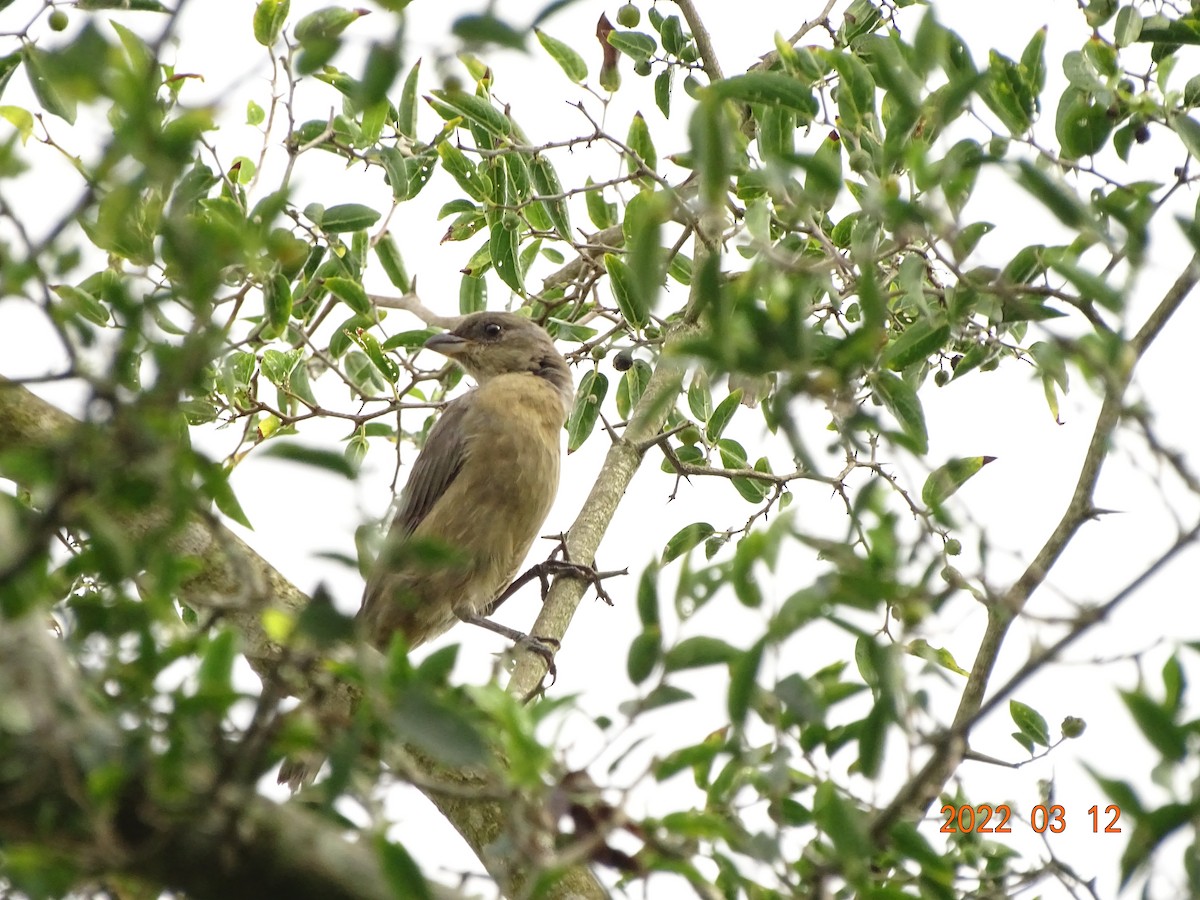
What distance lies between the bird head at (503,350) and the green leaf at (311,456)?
198 inches

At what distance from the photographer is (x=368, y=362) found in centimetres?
546

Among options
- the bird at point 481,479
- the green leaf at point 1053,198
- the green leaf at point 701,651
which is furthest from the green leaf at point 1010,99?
the bird at point 481,479

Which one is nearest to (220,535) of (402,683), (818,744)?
(402,683)

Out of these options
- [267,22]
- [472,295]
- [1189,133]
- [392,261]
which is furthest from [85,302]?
[1189,133]

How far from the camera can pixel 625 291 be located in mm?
4965

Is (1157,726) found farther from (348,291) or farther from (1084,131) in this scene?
(348,291)

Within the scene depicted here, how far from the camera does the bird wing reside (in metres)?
6.81

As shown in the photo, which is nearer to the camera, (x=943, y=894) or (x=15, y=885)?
(x=15, y=885)

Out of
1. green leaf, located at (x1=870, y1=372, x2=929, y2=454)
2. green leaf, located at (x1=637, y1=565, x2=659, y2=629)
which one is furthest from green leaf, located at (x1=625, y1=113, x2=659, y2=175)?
green leaf, located at (x1=637, y1=565, x2=659, y2=629)

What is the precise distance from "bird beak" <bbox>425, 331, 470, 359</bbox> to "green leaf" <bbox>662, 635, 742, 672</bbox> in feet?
15.5

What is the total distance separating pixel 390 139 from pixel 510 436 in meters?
1.97

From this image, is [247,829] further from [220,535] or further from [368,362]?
[368,362]

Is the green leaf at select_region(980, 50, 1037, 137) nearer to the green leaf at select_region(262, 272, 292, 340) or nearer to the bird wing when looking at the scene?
the green leaf at select_region(262, 272, 292, 340)

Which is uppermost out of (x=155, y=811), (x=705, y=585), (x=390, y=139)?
(x=390, y=139)
